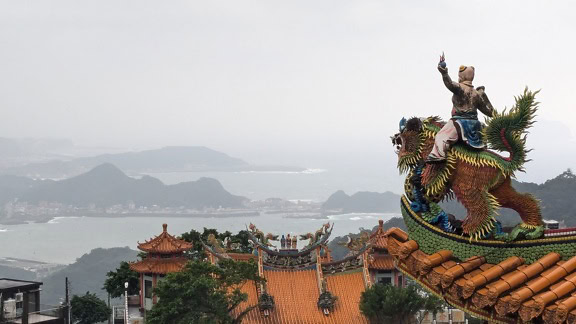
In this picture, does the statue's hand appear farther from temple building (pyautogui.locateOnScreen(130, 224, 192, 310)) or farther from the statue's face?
temple building (pyautogui.locateOnScreen(130, 224, 192, 310))

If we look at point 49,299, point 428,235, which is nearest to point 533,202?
point 428,235

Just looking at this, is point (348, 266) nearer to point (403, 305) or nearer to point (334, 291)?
point (334, 291)

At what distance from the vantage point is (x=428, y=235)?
695 cm

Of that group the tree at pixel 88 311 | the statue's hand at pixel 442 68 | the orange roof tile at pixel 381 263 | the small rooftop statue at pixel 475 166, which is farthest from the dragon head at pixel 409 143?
the tree at pixel 88 311

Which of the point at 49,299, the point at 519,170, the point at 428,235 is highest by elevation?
the point at 519,170

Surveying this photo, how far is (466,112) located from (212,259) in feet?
56.7

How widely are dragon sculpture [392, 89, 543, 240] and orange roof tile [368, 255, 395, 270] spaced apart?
19877 mm

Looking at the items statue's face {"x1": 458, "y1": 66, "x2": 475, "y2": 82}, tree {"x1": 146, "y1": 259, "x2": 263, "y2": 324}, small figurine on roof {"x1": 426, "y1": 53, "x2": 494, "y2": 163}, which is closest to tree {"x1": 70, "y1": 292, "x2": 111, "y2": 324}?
tree {"x1": 146, "y1": 259, "x2": 263, "y2": 324}

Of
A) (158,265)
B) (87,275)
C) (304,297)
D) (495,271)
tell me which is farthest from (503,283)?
(87,275)

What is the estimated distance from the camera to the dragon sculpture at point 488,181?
6.67m

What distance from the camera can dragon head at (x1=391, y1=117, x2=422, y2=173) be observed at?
761cm

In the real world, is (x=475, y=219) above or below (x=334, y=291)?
above

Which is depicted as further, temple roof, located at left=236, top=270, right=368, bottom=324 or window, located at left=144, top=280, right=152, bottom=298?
window, located at left=144, top=280, right=152, bottom=298

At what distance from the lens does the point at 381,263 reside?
27.0 metres
